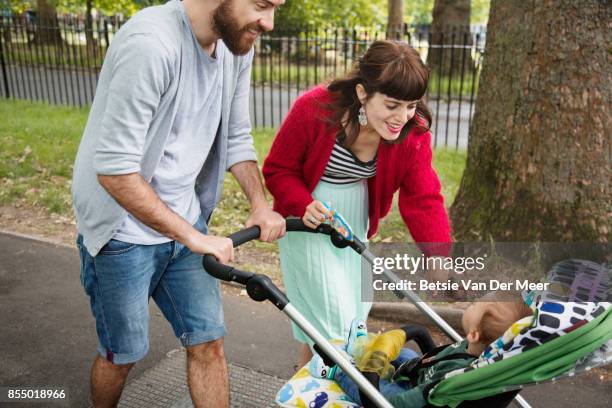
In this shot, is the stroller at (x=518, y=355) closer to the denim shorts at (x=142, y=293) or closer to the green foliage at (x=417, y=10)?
the denim shorts at (x=142, y=293)

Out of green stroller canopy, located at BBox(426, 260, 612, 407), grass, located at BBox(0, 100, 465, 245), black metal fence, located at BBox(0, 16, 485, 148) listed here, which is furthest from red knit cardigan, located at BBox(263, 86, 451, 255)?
black metal fence, located at BBox(0, 16, 485, 148)

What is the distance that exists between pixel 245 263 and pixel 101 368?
2.56 metres

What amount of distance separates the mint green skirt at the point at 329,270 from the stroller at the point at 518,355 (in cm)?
51

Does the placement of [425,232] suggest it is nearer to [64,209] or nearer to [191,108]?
[191,108]

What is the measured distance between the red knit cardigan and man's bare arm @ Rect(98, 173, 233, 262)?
74cm

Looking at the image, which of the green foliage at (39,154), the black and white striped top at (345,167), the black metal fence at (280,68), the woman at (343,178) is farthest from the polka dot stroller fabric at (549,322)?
the black metal fence at (280,68)

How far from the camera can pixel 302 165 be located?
309 centimetres

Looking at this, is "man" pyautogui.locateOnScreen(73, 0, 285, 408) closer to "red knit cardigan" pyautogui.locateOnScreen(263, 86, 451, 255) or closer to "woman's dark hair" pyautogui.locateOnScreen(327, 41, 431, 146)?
"red knit cardigan" pyautogui.locateOnScreen(263, 86, 451, 255)

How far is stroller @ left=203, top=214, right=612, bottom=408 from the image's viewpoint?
181cm

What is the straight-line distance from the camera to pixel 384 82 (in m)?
2.67

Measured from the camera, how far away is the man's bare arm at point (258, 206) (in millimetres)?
2672

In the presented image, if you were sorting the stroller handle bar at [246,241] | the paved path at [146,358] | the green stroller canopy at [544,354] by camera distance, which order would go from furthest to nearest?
the paved path at [146,358]
the stroller handle bar at [246,241]
the green stroller canopy at [544,354]

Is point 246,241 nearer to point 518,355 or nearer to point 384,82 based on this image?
point 384,82

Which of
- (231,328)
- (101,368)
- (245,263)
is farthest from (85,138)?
(245,263)
